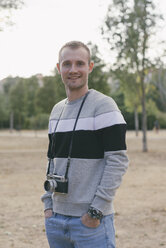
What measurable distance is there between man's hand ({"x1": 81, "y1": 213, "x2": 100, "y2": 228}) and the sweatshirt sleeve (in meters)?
0.08

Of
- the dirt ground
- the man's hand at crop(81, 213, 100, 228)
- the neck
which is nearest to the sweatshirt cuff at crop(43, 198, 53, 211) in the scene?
the man's hand at crop(81, 213, 100, 228)

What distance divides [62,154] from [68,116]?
26 centimetres

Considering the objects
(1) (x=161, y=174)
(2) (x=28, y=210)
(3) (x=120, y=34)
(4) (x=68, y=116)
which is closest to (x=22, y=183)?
(2) (x=28, y=210)

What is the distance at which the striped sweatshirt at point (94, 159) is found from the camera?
2.18 m

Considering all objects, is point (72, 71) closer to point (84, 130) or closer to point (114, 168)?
point (84, 130)

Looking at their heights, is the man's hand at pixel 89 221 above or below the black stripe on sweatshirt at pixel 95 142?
below

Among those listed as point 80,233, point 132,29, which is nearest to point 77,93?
point 80,233

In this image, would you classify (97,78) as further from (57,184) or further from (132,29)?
(57,184)

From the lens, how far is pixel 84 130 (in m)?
2.25

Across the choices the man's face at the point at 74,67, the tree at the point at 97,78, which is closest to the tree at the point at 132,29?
the tree at the point at 97,78

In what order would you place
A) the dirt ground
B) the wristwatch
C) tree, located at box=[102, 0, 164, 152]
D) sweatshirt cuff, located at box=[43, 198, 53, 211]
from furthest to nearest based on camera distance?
tree, located at box=[102, 0, 164, 152]
the dirt ground
sweatshirt cuff, located at box=[43, 198, 53, 211]
the wristwatch

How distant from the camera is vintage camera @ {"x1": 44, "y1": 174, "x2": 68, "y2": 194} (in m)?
2.25

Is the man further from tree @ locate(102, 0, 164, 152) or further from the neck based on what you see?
tree @ locate(102, 0, 164, 152)

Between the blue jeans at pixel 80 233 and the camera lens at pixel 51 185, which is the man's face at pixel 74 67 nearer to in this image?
the camera lens at pixel 51 185
